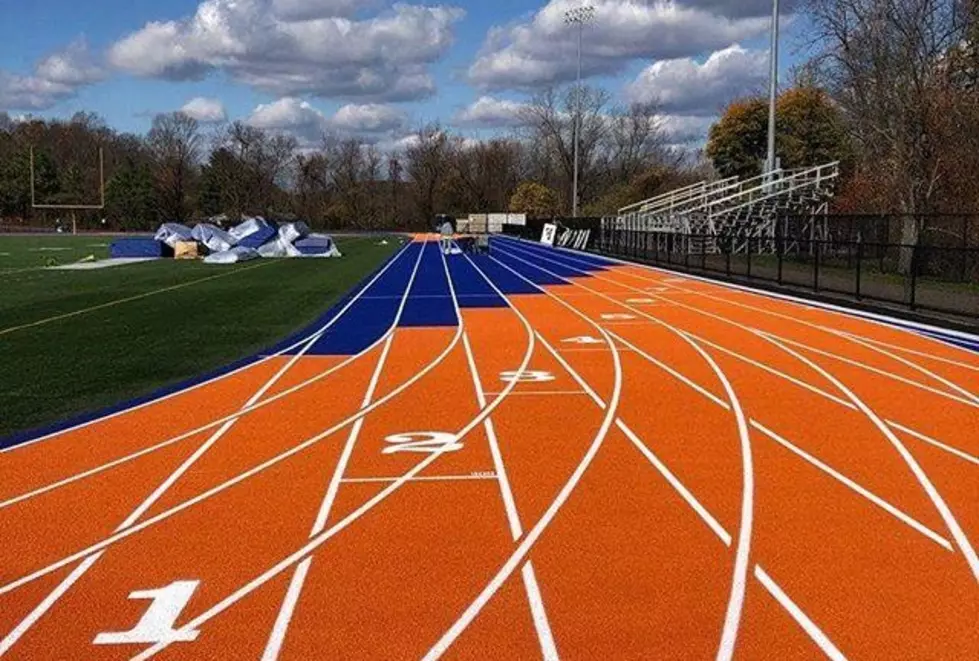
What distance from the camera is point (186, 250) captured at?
45.0 m

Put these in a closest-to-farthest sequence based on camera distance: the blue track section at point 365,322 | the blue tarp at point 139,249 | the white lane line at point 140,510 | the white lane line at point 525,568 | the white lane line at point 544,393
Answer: the white lane line at point 525,568 → the white lane line at point 140,510 → the white lane line at point 544,393 → the blue track section at point 365,322 → the blue tarp at point 139,249

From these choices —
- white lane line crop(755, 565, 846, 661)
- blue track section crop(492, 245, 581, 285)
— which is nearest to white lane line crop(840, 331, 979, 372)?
white lane line crop(755, 565, 846, 661)

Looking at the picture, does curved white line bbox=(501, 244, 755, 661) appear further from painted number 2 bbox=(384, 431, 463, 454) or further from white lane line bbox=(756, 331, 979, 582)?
painted number 2 bbox=(384, 431, 463, 454)

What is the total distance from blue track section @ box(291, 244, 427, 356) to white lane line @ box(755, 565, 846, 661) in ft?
31.8

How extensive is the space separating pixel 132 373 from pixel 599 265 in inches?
1055

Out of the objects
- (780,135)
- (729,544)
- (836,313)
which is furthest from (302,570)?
(780,135)

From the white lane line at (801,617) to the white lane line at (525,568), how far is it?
4.24 feet

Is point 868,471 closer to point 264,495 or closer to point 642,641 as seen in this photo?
point 642,641

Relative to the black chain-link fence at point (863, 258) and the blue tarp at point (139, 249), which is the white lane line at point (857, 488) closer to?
the black chain-link fence at point (863, 258)

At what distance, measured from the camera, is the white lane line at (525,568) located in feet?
14.7

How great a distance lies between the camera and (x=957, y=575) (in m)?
5.25

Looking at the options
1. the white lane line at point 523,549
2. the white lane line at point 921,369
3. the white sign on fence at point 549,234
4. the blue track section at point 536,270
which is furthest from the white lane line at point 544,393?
the white sign on fence at point 549,234

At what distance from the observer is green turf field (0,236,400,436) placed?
36.1 feet

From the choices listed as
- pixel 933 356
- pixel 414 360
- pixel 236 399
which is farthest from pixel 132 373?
pixel 933 356
